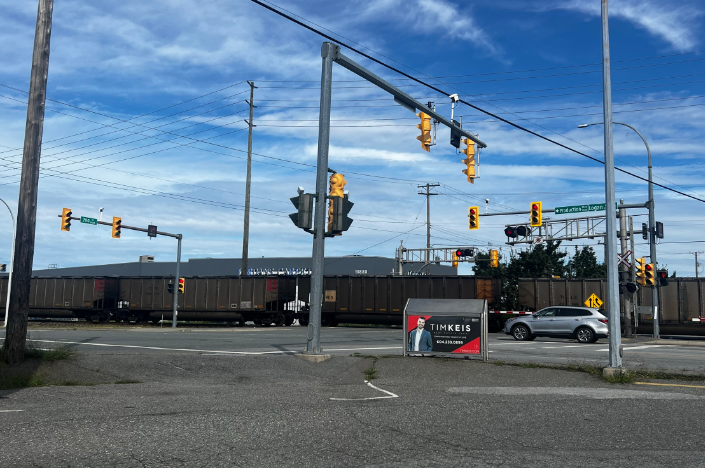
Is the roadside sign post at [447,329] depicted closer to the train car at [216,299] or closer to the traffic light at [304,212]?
the traffic light at [304,212]

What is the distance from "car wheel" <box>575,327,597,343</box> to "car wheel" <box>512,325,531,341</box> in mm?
1968

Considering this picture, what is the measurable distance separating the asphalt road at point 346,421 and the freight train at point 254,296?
25279mm

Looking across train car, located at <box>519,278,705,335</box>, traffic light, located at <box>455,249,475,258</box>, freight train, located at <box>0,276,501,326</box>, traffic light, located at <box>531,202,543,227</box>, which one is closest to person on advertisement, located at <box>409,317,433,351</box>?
traffic light, located at <box>531,202,543,227</box>

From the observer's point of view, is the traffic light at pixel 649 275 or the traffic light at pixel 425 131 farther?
the traffic light at pixel 649 275

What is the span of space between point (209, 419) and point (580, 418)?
14.1ft

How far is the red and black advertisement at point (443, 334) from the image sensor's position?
43.5 ft

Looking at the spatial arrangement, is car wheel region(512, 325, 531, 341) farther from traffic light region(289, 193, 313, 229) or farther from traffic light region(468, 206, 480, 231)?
traffic light region(289, 193, 313, 229)

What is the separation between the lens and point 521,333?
2634 centimetres

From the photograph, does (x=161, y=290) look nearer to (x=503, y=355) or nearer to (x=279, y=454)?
(x=503, y=355)

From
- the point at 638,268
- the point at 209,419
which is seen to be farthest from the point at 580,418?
→ the point at 638,268

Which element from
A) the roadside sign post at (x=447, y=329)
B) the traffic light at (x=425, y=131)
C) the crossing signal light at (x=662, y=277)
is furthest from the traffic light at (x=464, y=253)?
the roadside sign post at (x=447, y=329)

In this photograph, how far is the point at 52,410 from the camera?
24.7 feet

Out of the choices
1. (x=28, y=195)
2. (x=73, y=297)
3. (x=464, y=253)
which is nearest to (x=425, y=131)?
(x=28, y=195)

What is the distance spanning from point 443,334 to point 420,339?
52cm
